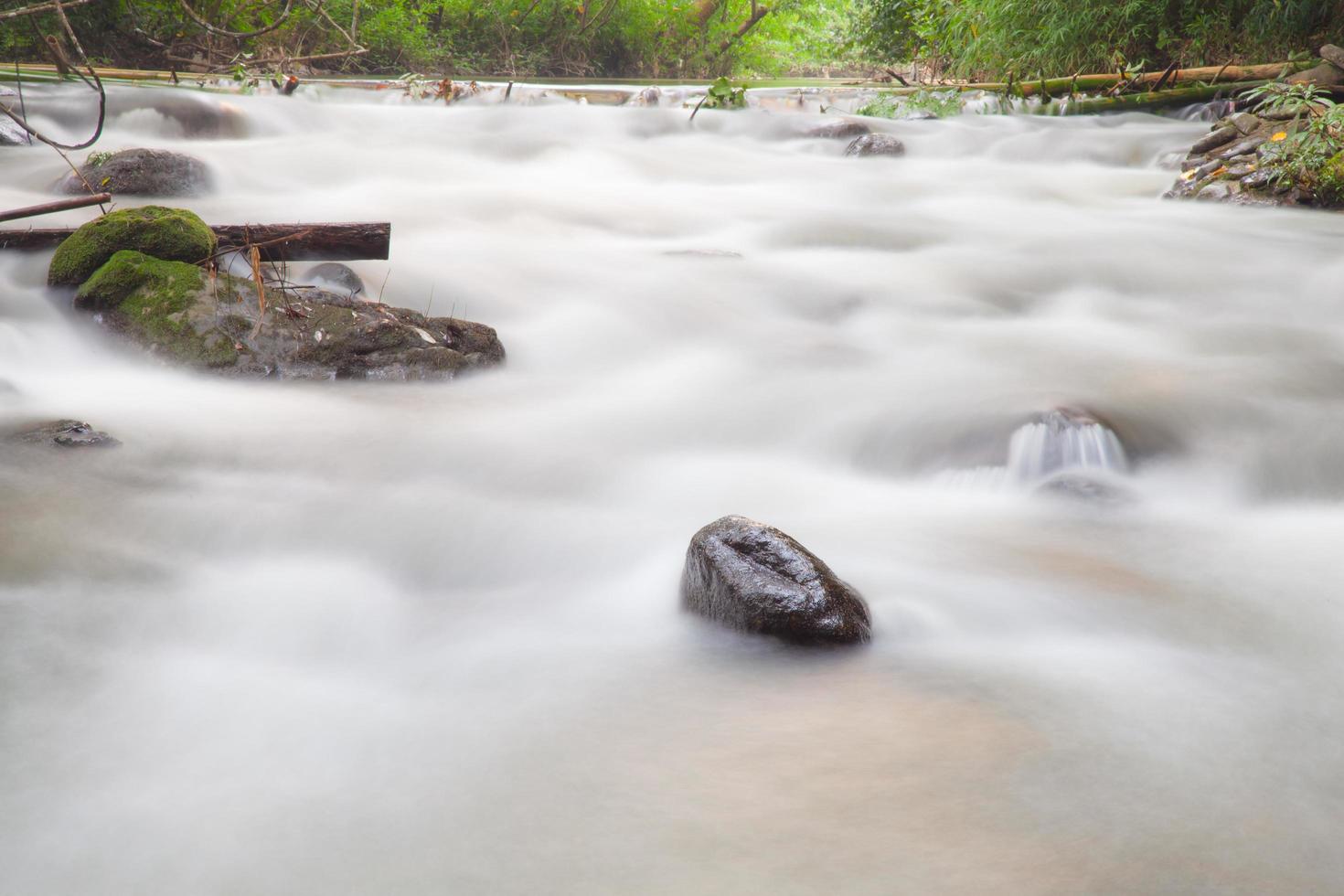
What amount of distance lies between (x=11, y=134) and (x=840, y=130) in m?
6.85

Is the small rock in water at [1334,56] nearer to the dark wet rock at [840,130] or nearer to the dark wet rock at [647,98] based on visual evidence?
the dark wet rock at [840,130]

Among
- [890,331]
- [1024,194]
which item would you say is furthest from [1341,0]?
[890,331]

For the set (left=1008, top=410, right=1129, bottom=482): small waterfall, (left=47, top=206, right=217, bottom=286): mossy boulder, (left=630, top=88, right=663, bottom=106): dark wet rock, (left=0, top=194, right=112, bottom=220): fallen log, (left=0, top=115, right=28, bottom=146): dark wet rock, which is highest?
(left=630, top=88, right=663, bottom=106): dark wet rock

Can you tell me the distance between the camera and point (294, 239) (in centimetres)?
443

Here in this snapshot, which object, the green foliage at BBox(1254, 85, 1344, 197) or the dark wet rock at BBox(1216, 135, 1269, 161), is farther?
the dark wet rock at BBox(1216, 135, 1269, 161)

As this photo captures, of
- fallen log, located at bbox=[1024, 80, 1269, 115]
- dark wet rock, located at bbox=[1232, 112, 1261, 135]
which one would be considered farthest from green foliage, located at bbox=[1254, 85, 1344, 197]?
fallen log, located at bbox=[1024, 80, 1269, 115]

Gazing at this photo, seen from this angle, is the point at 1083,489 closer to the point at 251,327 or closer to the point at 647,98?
the point at 251,327

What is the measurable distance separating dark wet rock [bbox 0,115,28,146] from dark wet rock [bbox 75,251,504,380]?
3955mm

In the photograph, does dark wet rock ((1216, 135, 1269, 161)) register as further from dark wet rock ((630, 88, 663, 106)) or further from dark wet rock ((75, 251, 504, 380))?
dark wet rock ((75, 251, 504, 380))

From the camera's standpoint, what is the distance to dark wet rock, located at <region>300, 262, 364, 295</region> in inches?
177

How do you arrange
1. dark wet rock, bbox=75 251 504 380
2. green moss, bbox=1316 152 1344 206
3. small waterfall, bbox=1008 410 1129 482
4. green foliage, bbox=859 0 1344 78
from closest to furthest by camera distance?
1. small waterfall, bbox=1008 410 1129 482
2. dark wet rock, bbox=75 251 504 380
3. green moss, bbox=1316 152 1344 206
4. green foliage, bbox=859 0 1344 78

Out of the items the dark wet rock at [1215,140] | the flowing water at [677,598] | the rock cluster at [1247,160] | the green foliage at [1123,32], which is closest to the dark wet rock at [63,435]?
the flowing water at [677,598]

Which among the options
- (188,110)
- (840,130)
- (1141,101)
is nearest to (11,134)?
(188,110)

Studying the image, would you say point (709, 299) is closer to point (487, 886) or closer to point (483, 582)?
point (483, 582)
